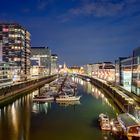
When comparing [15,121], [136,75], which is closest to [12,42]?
[136,75]

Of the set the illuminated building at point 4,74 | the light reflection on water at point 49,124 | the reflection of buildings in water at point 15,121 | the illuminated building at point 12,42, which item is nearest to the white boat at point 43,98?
the reflection of buildings in water at point 15,121

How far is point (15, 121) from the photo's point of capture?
55.2 metres

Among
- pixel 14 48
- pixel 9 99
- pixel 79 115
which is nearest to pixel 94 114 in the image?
pixel 79 115

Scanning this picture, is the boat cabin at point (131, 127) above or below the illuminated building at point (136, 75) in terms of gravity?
below

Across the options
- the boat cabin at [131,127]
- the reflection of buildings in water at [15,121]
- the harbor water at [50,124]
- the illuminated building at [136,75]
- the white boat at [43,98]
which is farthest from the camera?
the white boat at [43,98]

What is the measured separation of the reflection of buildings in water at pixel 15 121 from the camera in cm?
4511

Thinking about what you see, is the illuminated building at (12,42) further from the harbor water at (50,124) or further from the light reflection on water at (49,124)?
the light reflection on water at (49,124)

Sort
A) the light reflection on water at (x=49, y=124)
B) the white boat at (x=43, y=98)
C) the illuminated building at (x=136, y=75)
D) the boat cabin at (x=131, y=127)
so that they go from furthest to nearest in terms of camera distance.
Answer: the white boat at (x=43, y=98) < the illuminated building at (x=136, y=75) < the light reflection on water at (x=49, y=124) < the boat cabin at (x=131, y=127)

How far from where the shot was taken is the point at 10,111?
65.0m

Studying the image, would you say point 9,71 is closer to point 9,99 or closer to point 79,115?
point 9,99

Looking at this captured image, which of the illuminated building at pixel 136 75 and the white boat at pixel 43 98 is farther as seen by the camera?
the white boat at pixel 43 98

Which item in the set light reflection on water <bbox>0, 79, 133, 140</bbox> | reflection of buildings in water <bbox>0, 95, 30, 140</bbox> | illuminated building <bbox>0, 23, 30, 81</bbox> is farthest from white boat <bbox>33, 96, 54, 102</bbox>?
illuminated building <bbox>0, 23, 30, 81</bbox>

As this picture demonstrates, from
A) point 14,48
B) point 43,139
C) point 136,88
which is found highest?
point 14,48

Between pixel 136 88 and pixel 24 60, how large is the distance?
11832 centimetres
